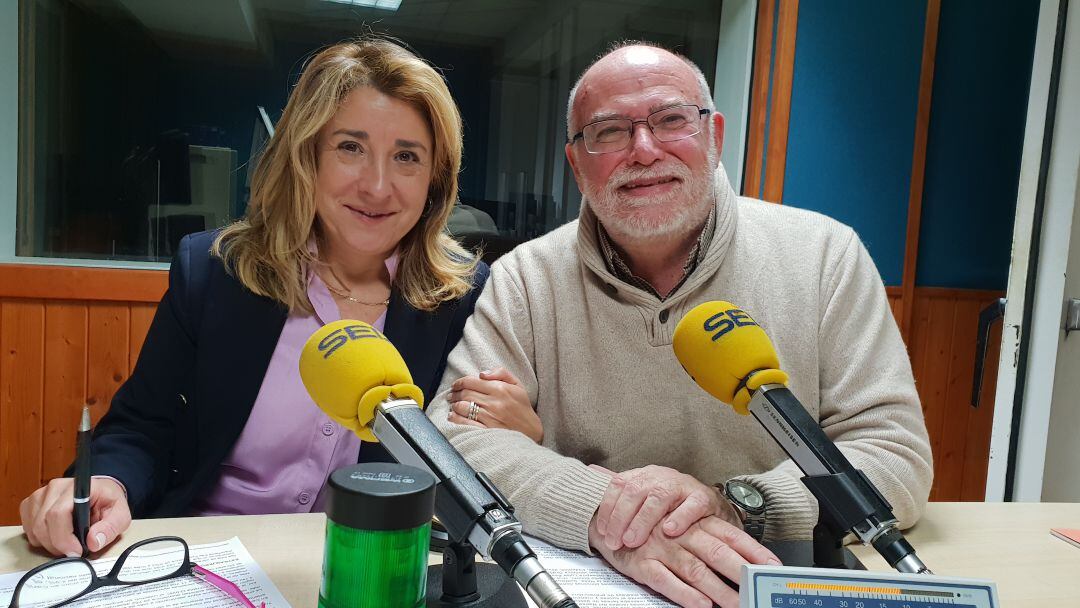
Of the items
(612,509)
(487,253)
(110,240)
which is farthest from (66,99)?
(612,509)

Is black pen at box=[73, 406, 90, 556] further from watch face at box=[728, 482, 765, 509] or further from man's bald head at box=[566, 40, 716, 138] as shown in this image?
man's bald head at box=[566, 40, 716, 138]

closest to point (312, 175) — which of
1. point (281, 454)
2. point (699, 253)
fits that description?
point (281, 454)

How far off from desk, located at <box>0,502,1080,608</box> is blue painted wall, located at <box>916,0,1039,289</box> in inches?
87.0

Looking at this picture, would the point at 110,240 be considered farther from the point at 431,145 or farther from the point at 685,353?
the point at 685,353

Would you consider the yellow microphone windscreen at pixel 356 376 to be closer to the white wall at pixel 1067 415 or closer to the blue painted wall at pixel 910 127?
the white wall at pixel 1067 415

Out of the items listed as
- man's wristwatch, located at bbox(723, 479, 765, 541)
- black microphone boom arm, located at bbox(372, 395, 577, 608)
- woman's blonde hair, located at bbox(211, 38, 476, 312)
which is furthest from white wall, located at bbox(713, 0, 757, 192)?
black microphone boom arm, located at bbox(372, 395, 577, 608)

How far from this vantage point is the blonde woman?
1.40 m

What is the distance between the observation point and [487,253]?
9.00 ft

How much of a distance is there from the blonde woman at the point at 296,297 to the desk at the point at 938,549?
362 mm

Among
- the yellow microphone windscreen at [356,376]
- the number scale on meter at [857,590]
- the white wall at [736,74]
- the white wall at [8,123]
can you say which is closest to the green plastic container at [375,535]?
the yellow microphone windscreen at [356,376]

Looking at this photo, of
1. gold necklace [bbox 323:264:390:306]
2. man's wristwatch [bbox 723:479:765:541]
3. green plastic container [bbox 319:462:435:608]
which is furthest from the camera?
gold necklace [bbox 323:264:390:306]

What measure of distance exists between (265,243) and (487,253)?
4.18ft

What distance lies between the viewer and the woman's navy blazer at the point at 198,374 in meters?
1.36

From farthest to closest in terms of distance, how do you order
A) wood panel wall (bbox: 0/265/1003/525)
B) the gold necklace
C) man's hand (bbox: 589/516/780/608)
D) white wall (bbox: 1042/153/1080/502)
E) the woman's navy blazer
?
wood panel wall (bbox: 0/265/1003/525) → white wall (bbox: 1042/153/1080/502) → the gold necklace → the woman's navy blazer → man's hand (bbox: 589/516/780/608)
